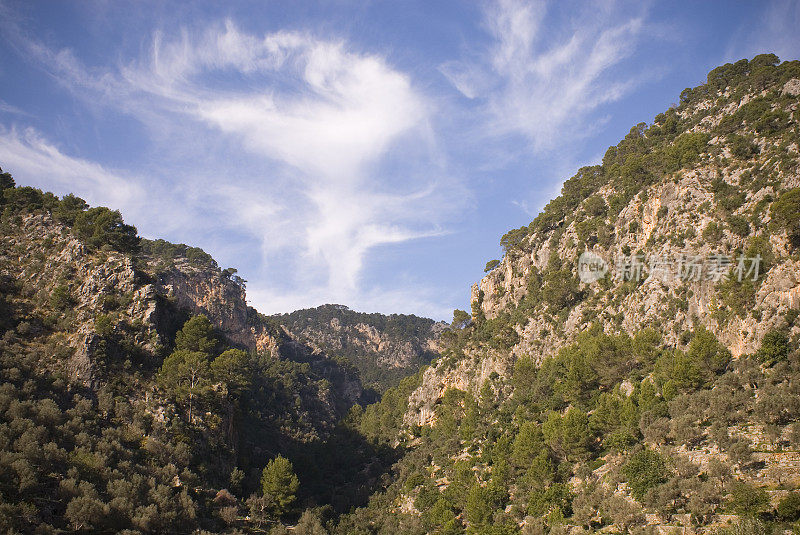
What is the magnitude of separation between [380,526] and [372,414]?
49817 millimetres

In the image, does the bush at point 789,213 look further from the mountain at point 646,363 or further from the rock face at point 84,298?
the rock face at point 84,298

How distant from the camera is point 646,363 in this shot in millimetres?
56000

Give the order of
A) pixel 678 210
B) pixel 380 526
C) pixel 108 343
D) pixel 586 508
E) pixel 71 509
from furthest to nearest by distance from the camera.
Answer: pixel 678 210 → pixel 380 526 → pixel 108 343 → pixel 586 508 → pixel 71 509

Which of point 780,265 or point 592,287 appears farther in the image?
point 592,287

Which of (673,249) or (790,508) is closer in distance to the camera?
(790,508)

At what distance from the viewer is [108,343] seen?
52250 millimetres

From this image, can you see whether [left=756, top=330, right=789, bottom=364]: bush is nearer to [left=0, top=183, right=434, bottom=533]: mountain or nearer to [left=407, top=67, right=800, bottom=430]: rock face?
[left=407, top=67, right=800, bottom=430]: rock face

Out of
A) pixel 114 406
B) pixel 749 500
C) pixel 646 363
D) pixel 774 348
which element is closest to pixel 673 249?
pixel 646 363

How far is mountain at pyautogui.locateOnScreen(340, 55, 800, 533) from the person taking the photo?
1407 inches

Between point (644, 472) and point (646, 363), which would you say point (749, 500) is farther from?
point (646, 363)

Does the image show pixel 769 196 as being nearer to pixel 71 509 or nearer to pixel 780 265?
pixel 780 265

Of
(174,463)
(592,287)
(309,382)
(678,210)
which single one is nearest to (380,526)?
(174,463)

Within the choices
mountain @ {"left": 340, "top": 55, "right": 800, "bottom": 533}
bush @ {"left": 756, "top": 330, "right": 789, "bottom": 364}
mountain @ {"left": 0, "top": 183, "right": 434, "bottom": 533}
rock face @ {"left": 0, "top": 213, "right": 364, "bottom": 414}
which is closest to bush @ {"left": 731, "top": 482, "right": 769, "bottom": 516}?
A: mountain @ {"left": 340, "top": 55, "right": 800, "bottom": 533}

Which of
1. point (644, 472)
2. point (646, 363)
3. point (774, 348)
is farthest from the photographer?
point (646, 363)
